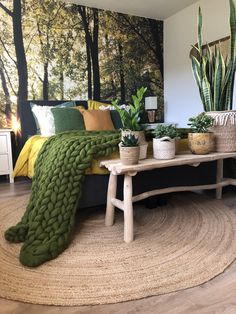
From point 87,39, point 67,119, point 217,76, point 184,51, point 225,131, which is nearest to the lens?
point 225,131

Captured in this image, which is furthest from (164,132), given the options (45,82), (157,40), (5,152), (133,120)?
(157,40)

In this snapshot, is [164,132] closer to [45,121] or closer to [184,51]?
[45,121]

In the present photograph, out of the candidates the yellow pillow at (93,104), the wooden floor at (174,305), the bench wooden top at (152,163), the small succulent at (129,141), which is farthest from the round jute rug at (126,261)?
the yellow pillow at (93,104)

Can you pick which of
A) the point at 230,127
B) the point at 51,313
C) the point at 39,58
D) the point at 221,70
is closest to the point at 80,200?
the point at 51,313

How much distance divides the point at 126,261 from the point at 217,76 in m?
1.70

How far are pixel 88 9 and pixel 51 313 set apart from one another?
4.21 metres

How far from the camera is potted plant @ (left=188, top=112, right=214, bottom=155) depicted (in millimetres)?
2070

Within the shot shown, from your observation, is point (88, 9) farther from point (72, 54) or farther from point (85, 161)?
point (85, 161)

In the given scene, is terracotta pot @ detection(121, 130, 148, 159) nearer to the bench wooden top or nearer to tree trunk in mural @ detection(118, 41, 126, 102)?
the bench wooden top

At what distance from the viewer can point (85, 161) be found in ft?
6.06

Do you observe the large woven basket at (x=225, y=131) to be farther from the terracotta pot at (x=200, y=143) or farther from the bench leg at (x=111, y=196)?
the bench leg at (x=111, y=196)

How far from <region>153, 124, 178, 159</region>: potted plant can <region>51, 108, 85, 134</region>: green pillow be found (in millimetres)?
1461

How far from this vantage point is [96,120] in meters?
3.34

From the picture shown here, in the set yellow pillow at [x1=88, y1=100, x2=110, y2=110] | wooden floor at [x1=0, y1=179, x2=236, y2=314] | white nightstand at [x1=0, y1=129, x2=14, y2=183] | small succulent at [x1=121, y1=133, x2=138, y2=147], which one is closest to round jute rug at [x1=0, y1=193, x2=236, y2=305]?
wooden floor at [x1=0, y1=179, x2=236, y2=314]
